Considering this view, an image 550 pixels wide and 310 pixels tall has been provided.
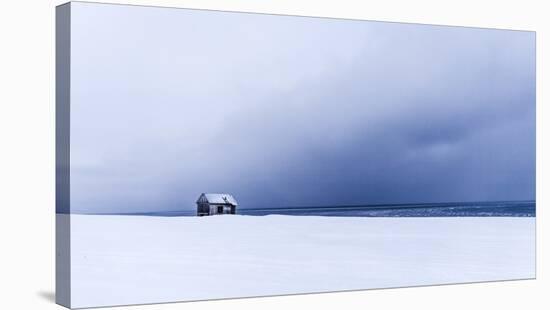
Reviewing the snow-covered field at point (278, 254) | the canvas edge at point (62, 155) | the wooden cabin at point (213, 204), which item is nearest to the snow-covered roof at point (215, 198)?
the wooden cabin at point (213, 204)

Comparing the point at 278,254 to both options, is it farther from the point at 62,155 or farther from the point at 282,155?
the point at 62,155

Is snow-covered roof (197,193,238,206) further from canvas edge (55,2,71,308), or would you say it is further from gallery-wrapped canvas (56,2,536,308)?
canvas edge (55,2,71,308)

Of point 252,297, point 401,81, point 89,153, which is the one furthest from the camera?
point 401,81

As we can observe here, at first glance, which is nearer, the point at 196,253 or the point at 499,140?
the point at 196,253

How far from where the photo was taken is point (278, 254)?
13.3 meters

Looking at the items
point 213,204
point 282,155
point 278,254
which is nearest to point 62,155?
point 213,204

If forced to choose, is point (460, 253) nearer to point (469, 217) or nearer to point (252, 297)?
point (469, 217)

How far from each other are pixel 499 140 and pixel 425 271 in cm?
207

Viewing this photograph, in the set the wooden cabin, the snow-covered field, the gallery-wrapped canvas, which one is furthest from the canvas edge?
the wooden cabin

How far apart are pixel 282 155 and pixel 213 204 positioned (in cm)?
109

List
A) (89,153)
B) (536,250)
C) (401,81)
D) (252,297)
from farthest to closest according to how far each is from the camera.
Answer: (536,250) → (401,81) → (252,297) → (89,153)

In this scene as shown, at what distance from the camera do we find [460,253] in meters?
14.5

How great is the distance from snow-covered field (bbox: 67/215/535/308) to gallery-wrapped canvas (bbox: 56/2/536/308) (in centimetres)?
2

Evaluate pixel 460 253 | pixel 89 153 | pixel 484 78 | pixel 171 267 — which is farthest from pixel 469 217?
pixel 89 153
